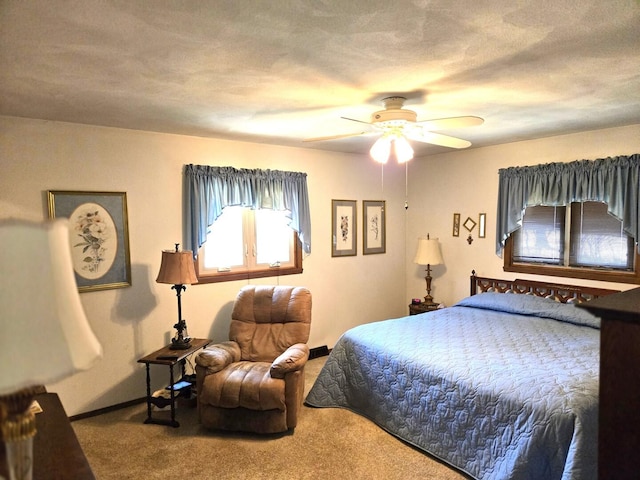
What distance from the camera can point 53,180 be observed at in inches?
129

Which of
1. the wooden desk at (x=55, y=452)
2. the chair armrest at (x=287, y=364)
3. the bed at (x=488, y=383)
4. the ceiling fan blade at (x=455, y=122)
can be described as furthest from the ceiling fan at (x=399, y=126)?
the wooden desk at (x=55, y=452)

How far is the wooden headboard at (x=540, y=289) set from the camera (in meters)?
3.91

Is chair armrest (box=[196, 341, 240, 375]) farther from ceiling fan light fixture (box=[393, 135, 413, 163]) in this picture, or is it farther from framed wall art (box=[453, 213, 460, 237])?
framed wall art (box=[453, 213, 460, 237])

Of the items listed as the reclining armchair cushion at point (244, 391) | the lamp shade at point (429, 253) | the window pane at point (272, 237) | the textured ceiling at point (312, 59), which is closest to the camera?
the textured ceiling at point (312, 59)

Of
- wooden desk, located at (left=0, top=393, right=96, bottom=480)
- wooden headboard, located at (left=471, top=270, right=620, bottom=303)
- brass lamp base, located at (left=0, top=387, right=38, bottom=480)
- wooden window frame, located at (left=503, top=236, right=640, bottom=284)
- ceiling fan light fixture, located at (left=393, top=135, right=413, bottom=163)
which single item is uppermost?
ceiling fan light fixture, located at (left=393, top=135, right=413, bottom=163)

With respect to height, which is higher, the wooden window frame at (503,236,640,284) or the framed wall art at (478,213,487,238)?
the framed wall art at (478,213,487,238)

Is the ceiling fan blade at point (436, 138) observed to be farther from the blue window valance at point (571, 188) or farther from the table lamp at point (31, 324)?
the table lamp at point (31, 324)

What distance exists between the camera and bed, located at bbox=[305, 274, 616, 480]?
7.18 ft

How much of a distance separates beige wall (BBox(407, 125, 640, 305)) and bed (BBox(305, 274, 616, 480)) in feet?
2.64

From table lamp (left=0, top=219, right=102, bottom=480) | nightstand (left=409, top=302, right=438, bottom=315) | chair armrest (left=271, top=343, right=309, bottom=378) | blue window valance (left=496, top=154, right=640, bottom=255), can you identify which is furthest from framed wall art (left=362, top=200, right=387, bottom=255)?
table lamp (left=0, top=219, right=102, bottom=480)

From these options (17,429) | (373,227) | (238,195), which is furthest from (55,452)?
(373,227)

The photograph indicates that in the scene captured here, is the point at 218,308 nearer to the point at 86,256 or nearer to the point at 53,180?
the point at 86,256

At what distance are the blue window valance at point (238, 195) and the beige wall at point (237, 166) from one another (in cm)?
11

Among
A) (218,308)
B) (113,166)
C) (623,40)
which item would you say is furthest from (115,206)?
(623,40)
